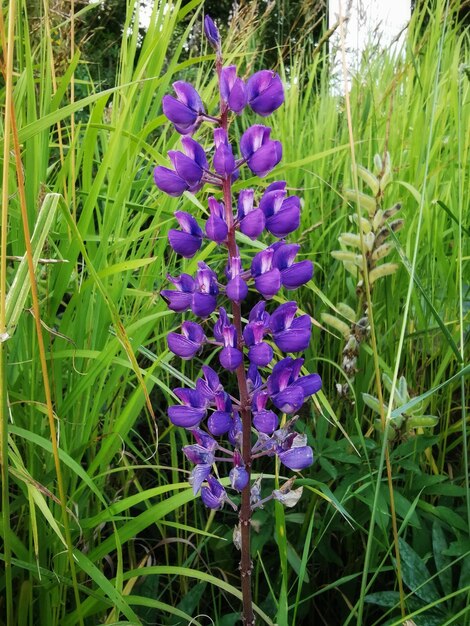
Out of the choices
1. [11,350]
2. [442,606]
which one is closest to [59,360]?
[11,350]

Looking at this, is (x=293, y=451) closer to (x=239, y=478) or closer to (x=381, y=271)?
(x=239, y=478)

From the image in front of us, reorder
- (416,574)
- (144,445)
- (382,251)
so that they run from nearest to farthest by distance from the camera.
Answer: (416,574) → (382,251) → (144,445)

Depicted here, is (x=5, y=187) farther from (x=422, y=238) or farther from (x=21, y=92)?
(x=422, y=238)

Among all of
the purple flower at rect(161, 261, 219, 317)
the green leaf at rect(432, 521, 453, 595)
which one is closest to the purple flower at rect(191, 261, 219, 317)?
the purple flower at rect(161, 261, 219, 317)

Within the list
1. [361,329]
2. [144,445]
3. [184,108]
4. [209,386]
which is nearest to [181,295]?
[209,386]

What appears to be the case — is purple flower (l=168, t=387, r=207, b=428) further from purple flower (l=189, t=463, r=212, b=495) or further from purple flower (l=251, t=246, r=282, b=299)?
purple flower (l=251, t=246, r=282, b=299)

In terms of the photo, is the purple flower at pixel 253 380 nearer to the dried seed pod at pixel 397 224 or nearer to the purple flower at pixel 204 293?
the purple flower at pixel 204 293

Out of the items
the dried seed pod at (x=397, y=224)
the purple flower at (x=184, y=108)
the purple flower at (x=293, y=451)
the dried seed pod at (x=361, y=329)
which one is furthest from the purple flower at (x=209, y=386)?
the dried seed pod at (x=397, y=224)
